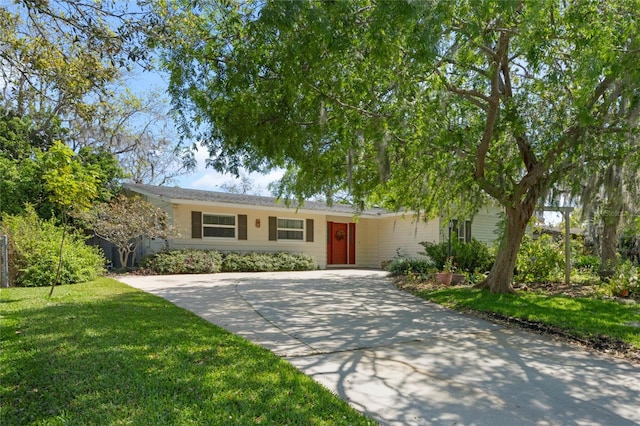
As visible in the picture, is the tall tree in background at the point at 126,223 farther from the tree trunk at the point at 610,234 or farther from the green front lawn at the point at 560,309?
the tree trunk at the point at 610,234

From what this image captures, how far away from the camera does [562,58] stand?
7133 millimetres

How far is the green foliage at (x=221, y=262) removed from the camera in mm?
A: 14281

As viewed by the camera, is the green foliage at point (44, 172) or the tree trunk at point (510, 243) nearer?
the green foliage at point (44, 172)

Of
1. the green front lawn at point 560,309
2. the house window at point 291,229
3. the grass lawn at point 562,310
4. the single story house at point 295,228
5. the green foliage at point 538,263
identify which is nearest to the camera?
the grass lawn at point 562,310

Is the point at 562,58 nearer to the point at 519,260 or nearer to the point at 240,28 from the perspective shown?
the point at 240,28

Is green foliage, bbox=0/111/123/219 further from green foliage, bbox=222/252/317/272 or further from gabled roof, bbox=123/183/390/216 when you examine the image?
green foliage, bbox=222/252/317/272

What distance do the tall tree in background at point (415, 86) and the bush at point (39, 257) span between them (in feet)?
18.0

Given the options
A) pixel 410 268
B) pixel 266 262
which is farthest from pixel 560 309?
pixel 266 262

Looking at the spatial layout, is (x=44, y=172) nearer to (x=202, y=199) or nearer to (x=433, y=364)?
(x=202, y=199)

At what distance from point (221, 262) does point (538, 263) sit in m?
10.6

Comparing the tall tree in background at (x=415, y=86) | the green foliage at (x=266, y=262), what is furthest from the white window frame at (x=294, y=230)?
the tall tree in background at (x=415, y=86)

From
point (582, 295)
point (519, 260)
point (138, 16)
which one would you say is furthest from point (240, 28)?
point (519, 260)

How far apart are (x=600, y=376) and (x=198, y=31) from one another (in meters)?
7.07

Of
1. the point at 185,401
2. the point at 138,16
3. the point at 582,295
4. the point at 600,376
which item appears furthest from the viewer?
the point at 582,295
